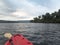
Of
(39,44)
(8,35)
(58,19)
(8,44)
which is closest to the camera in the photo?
(8,35)

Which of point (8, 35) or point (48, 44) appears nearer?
point (8, 35)

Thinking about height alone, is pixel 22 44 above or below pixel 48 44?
above

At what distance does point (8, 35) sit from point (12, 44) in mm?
875

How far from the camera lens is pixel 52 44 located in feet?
80.4

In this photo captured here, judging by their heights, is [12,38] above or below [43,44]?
above

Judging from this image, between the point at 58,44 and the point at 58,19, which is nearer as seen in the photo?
the point at 58,44

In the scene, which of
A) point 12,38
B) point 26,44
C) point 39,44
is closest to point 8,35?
point 12,38

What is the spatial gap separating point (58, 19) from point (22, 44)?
624ft

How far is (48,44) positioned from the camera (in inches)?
969

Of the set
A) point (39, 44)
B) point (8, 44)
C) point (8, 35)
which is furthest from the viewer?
point (39, 44)

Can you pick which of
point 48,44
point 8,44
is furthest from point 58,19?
point 8,44

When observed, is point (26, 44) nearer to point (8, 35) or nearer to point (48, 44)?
point (8, 35)

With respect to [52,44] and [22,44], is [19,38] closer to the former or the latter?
[22,44]

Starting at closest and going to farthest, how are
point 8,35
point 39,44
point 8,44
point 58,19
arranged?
point 8,35
point 8,44
point 39,44
point 58,19
